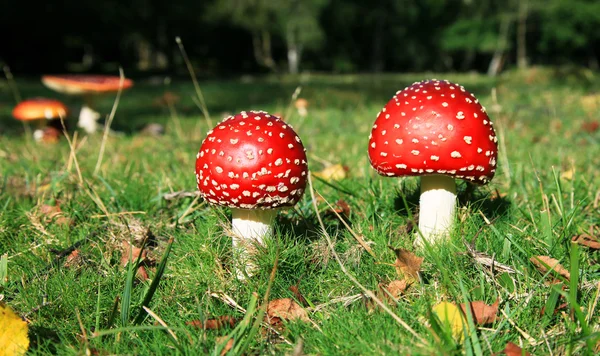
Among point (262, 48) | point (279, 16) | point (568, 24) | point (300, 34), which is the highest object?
point (279, 16)

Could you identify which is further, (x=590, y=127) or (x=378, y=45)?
(x=378, y=45)

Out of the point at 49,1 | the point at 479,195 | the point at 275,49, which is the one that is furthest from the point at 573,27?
the point at 479,195

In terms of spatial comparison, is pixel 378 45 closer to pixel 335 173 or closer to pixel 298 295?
pixel 335 173

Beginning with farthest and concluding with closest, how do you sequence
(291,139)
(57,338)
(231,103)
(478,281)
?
(231,103), (291,139), (478,281), (57,338)

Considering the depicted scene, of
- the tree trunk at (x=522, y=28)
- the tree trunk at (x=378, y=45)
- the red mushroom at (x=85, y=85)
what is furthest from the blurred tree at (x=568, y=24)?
the red mushroom at (x=85, y=85)

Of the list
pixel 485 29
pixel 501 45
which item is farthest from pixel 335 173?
pixel 485 29

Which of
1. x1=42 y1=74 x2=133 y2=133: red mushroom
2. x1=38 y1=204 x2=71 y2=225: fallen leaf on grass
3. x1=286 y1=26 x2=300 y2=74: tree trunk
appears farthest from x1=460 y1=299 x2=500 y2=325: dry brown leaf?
x1=286 y1=26 x2=300 y2=74: tree trunk

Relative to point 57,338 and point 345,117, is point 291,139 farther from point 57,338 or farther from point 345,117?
point 345,117
